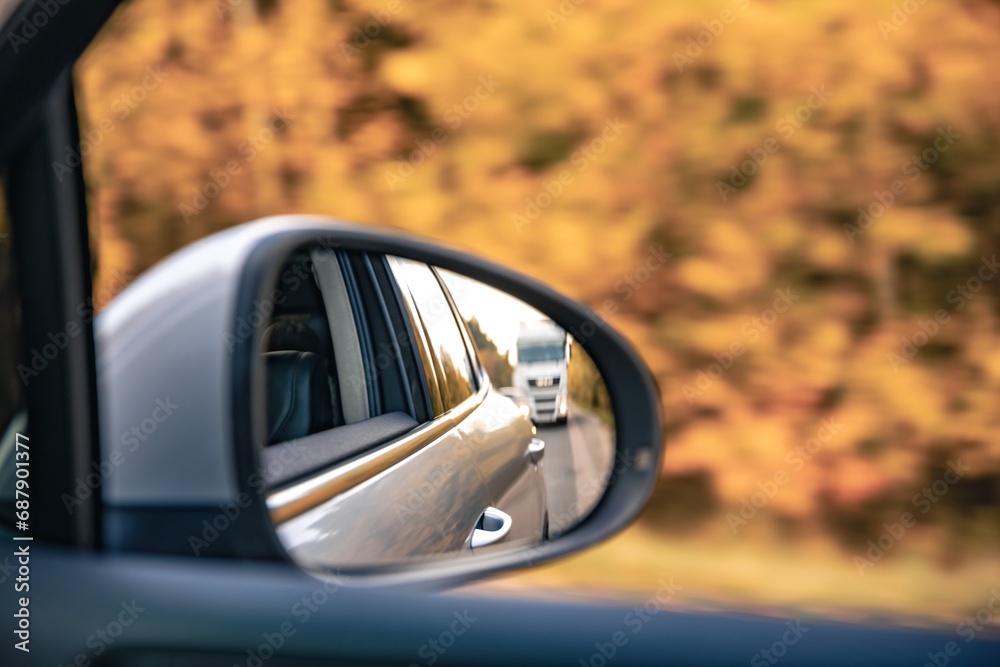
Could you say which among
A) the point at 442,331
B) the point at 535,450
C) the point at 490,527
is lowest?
the point at 490,527

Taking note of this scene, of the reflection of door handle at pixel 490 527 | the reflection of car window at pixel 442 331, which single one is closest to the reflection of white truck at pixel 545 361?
the reflection of door handle at pixel 490 527

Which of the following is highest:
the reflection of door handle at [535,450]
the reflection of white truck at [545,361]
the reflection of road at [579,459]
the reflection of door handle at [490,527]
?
the reflection of white truck at [545,361]

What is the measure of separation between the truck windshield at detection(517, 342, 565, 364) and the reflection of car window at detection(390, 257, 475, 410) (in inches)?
21.4

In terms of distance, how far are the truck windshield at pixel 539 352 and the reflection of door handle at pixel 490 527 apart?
0.46 meters

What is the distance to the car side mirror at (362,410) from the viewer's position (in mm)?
1283

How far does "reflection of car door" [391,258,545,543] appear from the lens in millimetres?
2059

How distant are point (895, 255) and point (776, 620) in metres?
1.40

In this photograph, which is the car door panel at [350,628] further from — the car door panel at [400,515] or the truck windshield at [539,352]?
the truck windshield at [539,352]

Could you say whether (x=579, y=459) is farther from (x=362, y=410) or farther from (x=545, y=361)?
(x=362, y=410)

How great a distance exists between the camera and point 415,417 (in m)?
2.25

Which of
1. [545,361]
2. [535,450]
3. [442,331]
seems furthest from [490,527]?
[442,331]

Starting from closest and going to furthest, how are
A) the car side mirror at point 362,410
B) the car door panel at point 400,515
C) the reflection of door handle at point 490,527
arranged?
1. the car side mirror at point 362,410
2. the car door panel at point 400,515
3. the reflection of door handle at point 490,527

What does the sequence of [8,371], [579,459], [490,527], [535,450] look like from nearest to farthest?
[8,371] < [579,459] < [490,527] < [535,450]

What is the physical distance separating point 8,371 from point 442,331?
1188 mm
